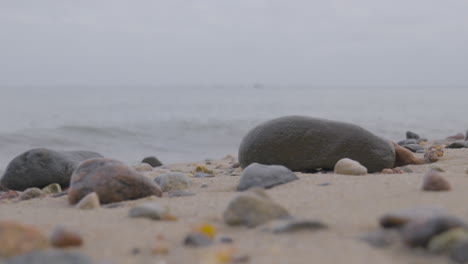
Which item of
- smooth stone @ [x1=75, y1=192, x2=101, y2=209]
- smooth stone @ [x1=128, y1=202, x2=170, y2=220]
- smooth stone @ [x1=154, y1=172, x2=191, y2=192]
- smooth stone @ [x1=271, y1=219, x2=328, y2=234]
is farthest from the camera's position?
smooth stone @ [x1=154, y1=172, x2=191, y2=192]

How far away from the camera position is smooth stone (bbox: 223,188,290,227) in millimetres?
1985

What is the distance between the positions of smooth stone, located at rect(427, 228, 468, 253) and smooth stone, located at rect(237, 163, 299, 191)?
1.55 meters

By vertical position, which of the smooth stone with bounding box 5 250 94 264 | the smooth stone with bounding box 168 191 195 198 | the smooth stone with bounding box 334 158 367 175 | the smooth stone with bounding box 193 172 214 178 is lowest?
the smooth stone with bounding box 193 172 214 178

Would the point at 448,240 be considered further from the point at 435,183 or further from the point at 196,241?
the point at 435,183

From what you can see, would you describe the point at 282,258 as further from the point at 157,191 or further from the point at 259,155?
the point at 259,155

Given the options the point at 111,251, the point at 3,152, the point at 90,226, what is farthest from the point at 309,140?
the point at 3,152

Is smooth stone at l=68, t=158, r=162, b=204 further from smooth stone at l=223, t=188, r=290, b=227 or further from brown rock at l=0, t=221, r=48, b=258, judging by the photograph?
brown rock at l=0, t=221, r=48, b=258

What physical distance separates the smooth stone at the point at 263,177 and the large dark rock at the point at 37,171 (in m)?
2.30

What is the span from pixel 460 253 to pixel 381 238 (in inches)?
10.9

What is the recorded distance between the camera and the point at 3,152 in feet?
29.1

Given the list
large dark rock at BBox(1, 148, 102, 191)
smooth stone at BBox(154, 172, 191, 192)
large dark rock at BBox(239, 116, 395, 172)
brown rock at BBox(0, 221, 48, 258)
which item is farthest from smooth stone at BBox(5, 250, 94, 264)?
large dark rock at BBox(1, 148, 102, 191)

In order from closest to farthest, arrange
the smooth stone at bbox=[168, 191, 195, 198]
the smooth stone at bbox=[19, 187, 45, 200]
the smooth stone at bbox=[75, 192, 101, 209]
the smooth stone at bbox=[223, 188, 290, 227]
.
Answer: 1. the smooth stone at bbox=[223, 188, 290, 227]
2. the smooth stone at bbox=[75, 192, 101, 209]
3. the smooth stone at bbox=[168, 191, 195, 198]
4. the smooth stone at bbox=[19, 187, 45, 200]

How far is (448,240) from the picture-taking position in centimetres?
148

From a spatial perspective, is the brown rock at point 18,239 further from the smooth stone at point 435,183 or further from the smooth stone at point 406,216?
the smooth stone at point 435,183
